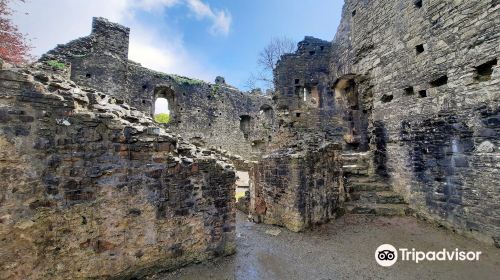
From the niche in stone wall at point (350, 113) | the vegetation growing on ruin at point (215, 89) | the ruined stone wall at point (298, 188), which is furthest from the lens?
the vegetation growing on ruin at point (215, 89)

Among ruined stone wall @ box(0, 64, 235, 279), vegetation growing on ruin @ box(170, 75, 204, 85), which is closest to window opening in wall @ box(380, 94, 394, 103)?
ruined stone wall @ box(0, 64, 235, 279)

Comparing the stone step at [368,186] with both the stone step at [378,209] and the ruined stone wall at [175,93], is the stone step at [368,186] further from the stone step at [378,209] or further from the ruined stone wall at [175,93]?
the ruined stone wall at [175,93]

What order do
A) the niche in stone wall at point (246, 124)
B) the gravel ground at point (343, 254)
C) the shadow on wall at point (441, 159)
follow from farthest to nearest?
the niche in stone wall at point (246, 124)
the shadow on wall at point (441, 159)
the gravel ground at point (343, 254)

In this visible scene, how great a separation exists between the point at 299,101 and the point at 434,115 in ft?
19.6

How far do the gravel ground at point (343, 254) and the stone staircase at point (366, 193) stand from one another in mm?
300

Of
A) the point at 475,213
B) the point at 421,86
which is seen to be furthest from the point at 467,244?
the point at 421,86

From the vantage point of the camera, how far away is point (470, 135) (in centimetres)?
553

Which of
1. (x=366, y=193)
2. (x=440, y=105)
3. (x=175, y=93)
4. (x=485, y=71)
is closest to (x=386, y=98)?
(x=440, y=105)

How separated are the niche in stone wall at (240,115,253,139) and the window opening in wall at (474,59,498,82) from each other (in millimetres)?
15197

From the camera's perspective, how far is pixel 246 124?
20219 millimetres

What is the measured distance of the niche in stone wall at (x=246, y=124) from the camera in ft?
65.5

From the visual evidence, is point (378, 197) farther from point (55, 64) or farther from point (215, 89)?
→ point (215, 89)

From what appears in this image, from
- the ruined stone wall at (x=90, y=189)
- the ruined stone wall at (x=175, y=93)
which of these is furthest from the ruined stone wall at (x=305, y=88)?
the ruined stone wall at (x=90, y=189)

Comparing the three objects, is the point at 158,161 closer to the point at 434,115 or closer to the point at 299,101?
the point at 434,115
